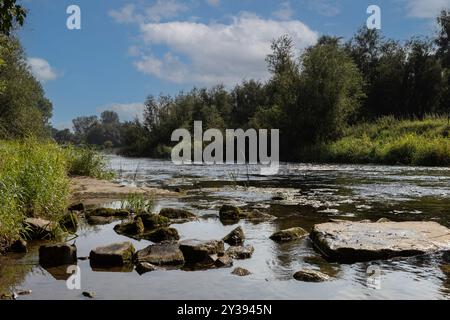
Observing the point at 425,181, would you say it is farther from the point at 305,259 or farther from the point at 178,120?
the point at 178,120

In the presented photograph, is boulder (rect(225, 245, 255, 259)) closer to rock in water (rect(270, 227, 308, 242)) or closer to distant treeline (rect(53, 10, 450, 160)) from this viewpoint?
rock in water (rect(270, 227, 308, 242))

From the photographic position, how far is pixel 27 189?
11.6 m

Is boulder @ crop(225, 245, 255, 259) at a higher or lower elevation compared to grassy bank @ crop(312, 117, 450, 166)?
lower

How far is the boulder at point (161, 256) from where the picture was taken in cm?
854

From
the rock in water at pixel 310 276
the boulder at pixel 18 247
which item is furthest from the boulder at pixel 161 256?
the boulder at pixel 18 247

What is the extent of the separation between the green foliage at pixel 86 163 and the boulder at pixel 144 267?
639 inches

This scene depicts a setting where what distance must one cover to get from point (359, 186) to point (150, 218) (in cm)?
1227

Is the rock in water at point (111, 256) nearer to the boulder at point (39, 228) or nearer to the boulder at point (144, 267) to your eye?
the boulder at point (144, 267)

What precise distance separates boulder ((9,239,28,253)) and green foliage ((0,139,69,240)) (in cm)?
16

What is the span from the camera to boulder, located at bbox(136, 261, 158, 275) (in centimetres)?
820

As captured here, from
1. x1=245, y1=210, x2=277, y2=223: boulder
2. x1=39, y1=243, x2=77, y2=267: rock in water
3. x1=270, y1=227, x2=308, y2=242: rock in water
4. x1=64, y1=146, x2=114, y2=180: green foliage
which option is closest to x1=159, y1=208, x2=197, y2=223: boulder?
x1=245, y1=210, x2=277, y2=223: boulder

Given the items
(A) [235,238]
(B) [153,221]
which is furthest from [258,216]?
(A) [235,238]

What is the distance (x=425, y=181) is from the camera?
23.0 m

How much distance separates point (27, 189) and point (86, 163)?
1272 cm
